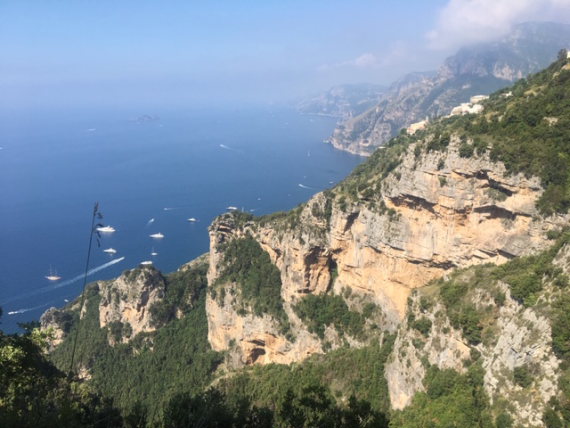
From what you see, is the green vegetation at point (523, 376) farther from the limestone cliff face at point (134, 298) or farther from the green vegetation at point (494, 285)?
the limestone cliff face at point (134, 298)

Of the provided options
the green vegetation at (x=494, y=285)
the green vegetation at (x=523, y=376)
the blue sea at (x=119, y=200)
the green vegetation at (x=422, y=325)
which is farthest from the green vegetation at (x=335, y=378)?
the blue sea at (x=119, y=200)

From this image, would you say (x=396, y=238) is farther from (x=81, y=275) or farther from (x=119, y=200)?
(x=119, y=200)

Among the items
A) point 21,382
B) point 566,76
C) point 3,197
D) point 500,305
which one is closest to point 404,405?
point 500,305

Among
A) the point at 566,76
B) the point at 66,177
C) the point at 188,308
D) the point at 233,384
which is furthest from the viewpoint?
the point at 66,177

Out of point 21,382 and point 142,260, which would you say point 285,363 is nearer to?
point 21,382

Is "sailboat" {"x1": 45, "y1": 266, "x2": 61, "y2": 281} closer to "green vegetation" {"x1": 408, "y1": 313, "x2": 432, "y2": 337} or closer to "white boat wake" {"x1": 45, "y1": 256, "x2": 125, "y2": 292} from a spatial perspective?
"white boat wake" {"x1": 45, "y1": 256, "x2": 125, "y2": 292}

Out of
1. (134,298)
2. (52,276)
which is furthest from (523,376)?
(52,276)

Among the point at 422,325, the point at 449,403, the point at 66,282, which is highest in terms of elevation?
the point at 422,325
